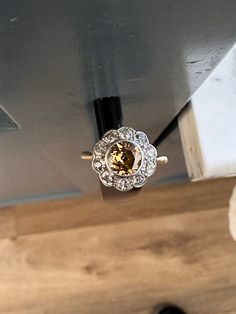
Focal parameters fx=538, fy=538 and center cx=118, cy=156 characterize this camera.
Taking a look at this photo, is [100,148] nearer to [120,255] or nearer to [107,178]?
[107,178]

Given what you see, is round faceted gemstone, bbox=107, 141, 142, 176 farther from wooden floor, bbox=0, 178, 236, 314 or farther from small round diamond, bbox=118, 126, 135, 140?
wooden floor, bbox=0, 178, 236, 314

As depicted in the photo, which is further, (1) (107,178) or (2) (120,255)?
(2) (120,255)

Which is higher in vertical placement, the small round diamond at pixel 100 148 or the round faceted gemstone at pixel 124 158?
the small round diamond at pixel 100 148

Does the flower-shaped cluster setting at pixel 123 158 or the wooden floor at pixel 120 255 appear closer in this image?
the flower-shaped cluster setting at pixel 123 158

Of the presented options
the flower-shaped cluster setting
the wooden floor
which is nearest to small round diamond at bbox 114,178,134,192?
the flower-shaped cluster setting

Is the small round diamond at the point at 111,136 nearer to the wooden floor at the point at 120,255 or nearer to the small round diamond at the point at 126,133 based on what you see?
the small round diamond at the point at 126,133

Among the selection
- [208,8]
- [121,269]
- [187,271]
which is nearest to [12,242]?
[121,269]

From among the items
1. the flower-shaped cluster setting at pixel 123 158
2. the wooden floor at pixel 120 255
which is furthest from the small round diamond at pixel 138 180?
the wooden floor at pixel 120 255

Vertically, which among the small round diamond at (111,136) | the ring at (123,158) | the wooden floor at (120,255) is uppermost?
the small round diamond at (111,136)

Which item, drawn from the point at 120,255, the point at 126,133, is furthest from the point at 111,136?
the point at 120,255
